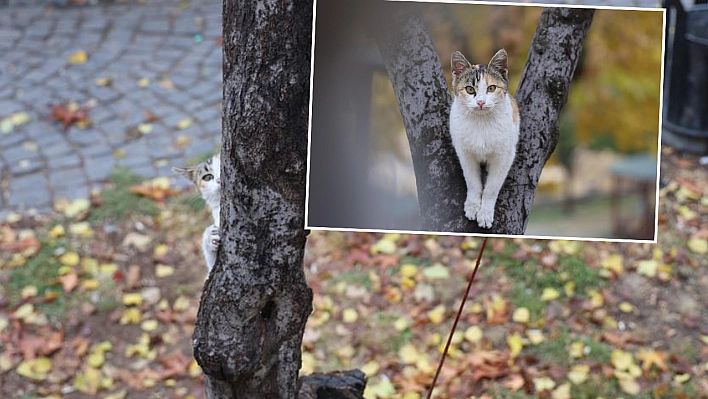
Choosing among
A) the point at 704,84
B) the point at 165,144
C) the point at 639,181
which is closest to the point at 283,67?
the point at 639,181

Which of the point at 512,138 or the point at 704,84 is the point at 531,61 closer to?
the point at 512,138

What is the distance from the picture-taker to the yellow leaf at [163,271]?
12.9 ft

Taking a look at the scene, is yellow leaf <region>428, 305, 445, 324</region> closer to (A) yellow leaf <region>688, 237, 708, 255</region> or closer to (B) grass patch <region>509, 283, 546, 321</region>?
(B) grass patch <region>509, 283, 546, 321</region>

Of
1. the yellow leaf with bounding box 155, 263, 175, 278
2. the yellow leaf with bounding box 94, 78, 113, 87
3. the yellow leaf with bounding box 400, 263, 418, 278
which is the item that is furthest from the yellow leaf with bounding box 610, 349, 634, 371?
the yellow leaf with bounding box 94, 78, 113, 87

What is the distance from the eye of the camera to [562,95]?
1542 millimetres

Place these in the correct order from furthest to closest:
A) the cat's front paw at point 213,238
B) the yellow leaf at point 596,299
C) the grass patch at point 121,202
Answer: the grass patch at point 121,202 → the yellow leaf at point 596,299 → the cat's front paw at point 213,238

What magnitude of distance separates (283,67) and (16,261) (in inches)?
119

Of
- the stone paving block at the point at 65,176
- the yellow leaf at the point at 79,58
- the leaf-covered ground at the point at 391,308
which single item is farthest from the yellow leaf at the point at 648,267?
the yellow leaf at the point at 79,58

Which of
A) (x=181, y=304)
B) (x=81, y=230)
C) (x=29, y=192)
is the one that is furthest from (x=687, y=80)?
(x=29, y=192)

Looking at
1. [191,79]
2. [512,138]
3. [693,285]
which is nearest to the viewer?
[512,138]

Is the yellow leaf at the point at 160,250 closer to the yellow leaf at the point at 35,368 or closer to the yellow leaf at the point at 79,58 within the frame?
the yellow leaf at the point at 35,368

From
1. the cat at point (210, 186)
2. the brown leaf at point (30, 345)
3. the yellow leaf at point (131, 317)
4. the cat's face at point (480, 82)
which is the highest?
the cat's face at point (480, 82)

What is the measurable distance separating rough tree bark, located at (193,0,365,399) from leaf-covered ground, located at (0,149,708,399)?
5.11 ft

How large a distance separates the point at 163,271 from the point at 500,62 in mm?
2905
